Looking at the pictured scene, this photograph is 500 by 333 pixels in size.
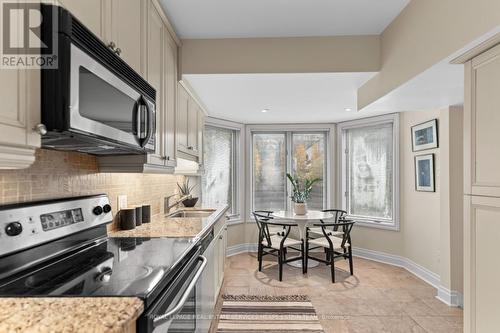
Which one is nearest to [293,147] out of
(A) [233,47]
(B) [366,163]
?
(B) [366,163]

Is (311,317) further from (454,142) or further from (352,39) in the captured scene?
(352,39)

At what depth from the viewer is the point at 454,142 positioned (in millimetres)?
3213

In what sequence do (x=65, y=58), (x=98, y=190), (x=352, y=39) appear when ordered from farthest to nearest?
1. (x=352, y=39)
2. (x=98, y=190)
3. (x=65, y=58)

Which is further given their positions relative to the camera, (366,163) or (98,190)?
(366,163)

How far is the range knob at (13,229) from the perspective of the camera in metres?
1.13

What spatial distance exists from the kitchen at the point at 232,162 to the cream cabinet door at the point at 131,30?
13mm

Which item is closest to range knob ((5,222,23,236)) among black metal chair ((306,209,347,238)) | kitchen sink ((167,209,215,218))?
kitchen sink ((167,209,215,218))

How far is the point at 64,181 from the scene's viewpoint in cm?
157

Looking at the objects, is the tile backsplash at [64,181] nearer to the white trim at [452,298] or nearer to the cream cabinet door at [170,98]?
the cream cabinet door at [170,98]

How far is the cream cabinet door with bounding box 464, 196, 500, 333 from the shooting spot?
1605mm

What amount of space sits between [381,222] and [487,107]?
3.36 metres

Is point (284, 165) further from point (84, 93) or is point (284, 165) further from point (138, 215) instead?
point (84, 93)

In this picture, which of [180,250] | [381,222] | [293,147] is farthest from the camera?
[293,147]

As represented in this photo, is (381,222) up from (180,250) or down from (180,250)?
down
